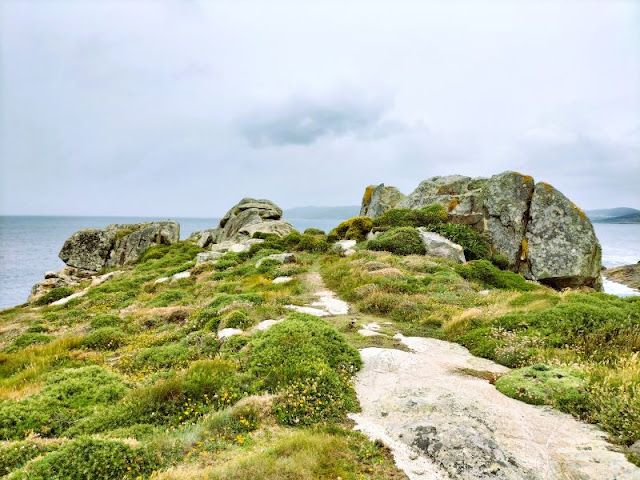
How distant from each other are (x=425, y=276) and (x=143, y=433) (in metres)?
14.7

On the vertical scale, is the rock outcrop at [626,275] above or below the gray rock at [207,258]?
below

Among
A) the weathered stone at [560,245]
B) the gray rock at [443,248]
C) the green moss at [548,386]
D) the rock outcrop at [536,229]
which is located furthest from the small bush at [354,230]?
the green moss at [548,386]

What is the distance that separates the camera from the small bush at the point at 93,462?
4824 millimetres

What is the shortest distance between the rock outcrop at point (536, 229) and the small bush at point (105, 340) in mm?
23899

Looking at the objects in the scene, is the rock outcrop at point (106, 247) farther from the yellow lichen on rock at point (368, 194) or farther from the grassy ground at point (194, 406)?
the grassy ground at point (194, 406)

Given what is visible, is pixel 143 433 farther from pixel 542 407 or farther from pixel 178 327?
pixel 178 327

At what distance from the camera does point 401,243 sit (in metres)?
24.9

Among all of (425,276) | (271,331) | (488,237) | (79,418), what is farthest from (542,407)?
(488,237)

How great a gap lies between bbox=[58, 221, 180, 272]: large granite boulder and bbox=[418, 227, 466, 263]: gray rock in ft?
108

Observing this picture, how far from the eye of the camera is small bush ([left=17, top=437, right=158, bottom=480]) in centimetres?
Answer: 482

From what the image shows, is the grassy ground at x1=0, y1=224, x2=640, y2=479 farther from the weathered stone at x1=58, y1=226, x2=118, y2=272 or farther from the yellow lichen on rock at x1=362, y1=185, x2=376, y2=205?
the weathered stone at x1=58, y1=226, x2=118, y2=272

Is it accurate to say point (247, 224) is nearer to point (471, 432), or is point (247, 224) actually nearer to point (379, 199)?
point (379, 199)

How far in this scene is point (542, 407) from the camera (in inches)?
273

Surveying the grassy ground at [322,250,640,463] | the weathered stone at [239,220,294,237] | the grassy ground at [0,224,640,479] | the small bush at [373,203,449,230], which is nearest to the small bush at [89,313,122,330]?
the grassy ground at [0,224,640,479]
